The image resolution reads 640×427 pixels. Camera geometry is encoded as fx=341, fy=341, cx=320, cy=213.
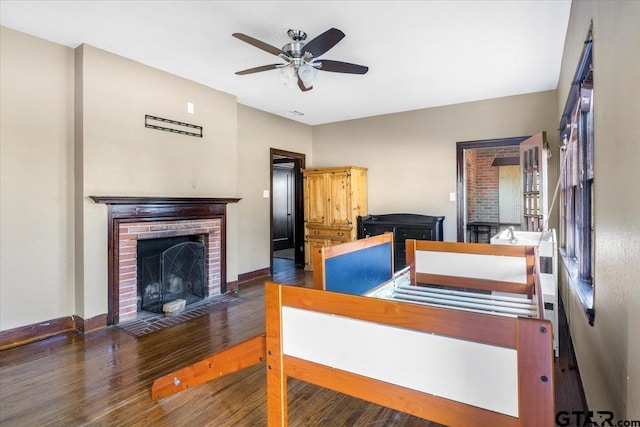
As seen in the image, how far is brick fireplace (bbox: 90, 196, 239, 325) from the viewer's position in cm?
335

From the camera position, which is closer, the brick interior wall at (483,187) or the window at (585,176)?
the window at (585,176)

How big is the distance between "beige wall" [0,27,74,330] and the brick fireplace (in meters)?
0.37

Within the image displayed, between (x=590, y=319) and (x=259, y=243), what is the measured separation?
434 cm

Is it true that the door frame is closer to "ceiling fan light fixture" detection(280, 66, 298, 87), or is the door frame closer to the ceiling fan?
the ceiling fan

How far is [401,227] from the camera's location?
5156 mm

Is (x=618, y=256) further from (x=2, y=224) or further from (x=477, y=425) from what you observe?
(x=2, y=224)

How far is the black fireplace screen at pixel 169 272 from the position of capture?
380 cm

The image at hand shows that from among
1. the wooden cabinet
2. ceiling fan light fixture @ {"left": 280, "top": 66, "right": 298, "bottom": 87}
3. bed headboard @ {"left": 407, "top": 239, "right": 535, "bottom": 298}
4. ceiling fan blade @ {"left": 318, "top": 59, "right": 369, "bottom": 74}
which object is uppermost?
ceiling fan blade @ {"left": 318, "top": 59, "right": 369, "bottom": 74}

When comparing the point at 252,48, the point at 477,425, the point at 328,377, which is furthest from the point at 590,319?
the point at 252,48

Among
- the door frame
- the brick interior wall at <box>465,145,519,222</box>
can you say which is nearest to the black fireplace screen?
the door frame

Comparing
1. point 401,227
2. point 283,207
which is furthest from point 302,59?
point 283,207

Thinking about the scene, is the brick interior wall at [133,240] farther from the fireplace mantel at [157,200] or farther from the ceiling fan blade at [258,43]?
the ceiling fan blade at [258,43]

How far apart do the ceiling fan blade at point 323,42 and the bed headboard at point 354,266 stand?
147 cm

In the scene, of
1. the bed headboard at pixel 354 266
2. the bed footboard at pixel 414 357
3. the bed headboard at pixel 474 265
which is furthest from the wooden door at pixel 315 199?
the bed footboard at pixel 414 357
